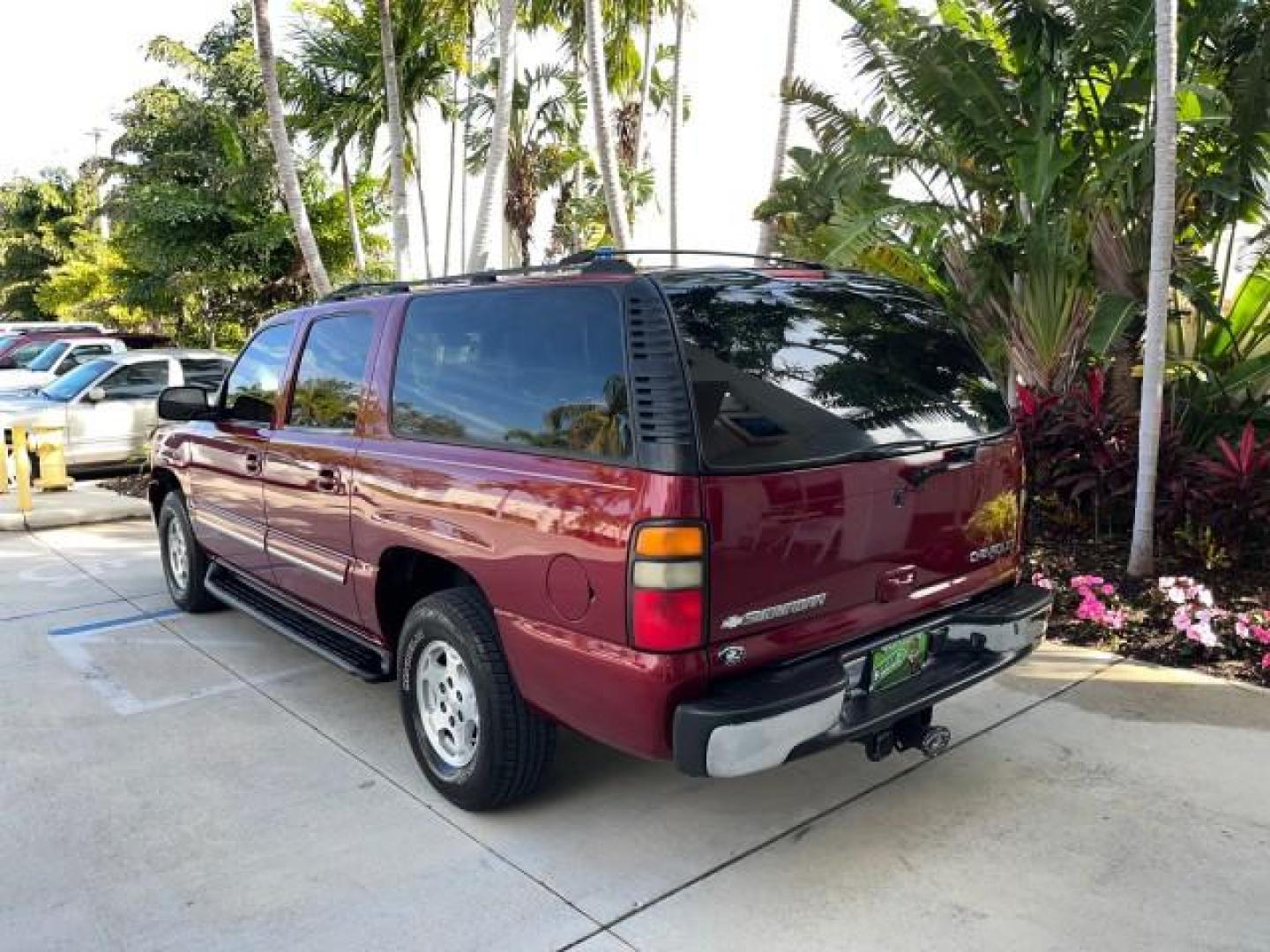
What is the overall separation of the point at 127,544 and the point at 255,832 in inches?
218

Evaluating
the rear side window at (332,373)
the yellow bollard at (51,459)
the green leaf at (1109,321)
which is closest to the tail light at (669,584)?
the rear side window at (332,373)

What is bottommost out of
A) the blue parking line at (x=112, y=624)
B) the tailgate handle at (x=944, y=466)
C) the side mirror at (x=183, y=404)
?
the blue parking line at (x=112, y=624)

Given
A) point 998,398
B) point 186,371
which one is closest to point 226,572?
point 998,398

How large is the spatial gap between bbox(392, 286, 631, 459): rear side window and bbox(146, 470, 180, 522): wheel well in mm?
2914

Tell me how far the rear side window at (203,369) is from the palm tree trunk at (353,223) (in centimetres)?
562

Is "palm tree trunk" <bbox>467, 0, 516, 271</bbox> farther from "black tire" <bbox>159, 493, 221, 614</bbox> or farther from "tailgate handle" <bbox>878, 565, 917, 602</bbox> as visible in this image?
"tailgate handle" <bbox>878, 565, 917, 602</bbox>

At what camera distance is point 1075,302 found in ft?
23.9

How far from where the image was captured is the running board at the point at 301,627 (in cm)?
388

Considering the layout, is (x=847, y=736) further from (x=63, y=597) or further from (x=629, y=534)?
(x=63, y=597)

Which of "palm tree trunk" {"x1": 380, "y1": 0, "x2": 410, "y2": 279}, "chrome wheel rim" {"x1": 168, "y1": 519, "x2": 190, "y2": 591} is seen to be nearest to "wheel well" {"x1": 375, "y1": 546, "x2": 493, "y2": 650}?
"chrome wheel rim" {"x1": 168, "y1": 519, "x2": 190, "y2": 591}

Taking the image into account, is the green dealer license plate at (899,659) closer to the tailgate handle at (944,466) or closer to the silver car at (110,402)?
the tailgate handle at (944,466)

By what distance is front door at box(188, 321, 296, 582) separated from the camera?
15.1 feet

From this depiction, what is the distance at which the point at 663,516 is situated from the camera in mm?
2559

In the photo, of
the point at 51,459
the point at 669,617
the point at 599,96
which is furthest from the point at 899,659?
the point at 51,459
